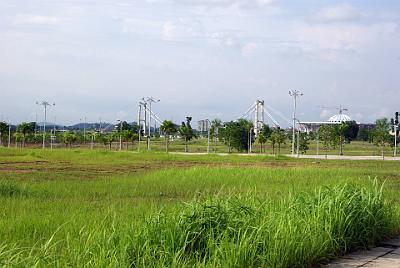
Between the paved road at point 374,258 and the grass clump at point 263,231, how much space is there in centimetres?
13

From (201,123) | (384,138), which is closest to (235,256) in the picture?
(384,138)

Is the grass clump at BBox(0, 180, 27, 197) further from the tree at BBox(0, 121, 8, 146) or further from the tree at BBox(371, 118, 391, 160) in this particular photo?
the tree at BBox(0, 121, 8, 146)

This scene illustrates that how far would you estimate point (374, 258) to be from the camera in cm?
605

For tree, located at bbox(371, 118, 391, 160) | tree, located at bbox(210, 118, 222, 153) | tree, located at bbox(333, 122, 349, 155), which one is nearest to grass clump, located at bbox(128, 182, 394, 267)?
tree, located at bbox(371, 118, 391, 160)

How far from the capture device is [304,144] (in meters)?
71.2

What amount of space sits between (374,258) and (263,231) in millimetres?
1560

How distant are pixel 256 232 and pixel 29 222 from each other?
379cm

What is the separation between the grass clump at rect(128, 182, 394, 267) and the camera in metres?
4.81

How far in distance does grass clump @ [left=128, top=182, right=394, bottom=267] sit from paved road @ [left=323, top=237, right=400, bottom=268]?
0.13m

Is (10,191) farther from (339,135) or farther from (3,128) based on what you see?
(3,128)

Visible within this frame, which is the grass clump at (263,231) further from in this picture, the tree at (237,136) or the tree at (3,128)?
the tree at (3,128)

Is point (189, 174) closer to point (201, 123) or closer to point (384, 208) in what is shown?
point (384, 208)

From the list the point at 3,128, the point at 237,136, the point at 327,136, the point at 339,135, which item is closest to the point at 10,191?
the point at 327,136

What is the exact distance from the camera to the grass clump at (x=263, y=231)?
481 cm
